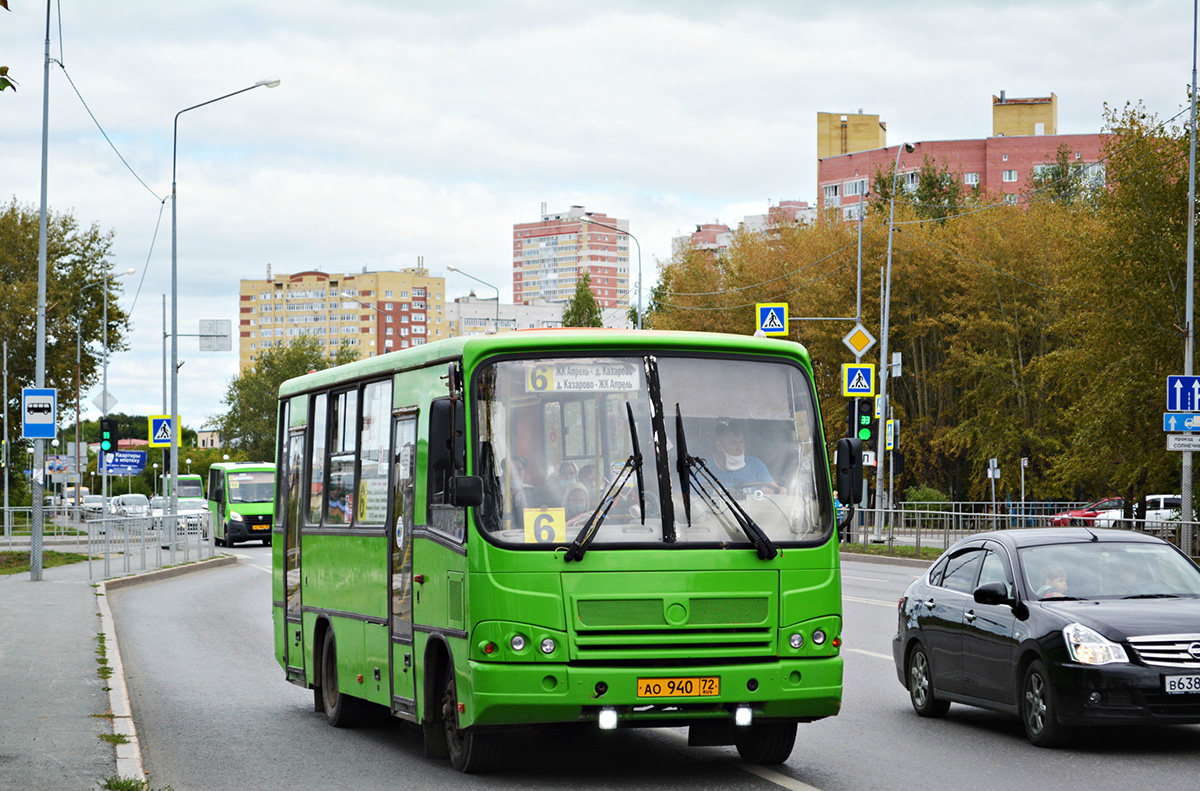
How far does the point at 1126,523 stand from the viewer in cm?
2853

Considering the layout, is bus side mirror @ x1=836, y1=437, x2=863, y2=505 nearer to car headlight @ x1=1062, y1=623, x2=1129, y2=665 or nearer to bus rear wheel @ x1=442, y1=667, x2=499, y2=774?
car headlight @ x1=1062, y1=623, x2=1129, y2=665

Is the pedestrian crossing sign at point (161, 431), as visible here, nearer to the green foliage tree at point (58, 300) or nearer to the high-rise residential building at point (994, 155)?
the green foliage tree at point (58, 300)

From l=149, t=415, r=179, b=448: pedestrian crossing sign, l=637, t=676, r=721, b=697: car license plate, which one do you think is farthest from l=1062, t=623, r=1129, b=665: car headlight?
l=149, t=415, r=179, b=448: pedestrian crossing sign

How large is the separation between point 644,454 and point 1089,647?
311 centimetres

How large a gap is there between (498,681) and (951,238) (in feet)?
184

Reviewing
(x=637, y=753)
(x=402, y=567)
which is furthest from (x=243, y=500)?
(x=637, y=753)

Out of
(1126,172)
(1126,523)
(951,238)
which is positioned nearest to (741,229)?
(951,238)

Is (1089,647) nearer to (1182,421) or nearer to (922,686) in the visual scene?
(922,686)

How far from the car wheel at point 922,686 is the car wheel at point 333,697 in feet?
13.7

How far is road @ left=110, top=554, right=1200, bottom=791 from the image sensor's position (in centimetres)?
938

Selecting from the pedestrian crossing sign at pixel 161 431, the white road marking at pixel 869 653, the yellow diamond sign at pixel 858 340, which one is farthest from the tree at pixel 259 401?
the white road marking at pixel 869 653

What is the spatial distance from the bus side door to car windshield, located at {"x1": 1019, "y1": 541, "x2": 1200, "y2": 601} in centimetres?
408

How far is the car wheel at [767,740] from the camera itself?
9.87 m

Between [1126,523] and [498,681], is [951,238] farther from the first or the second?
[498,681]
